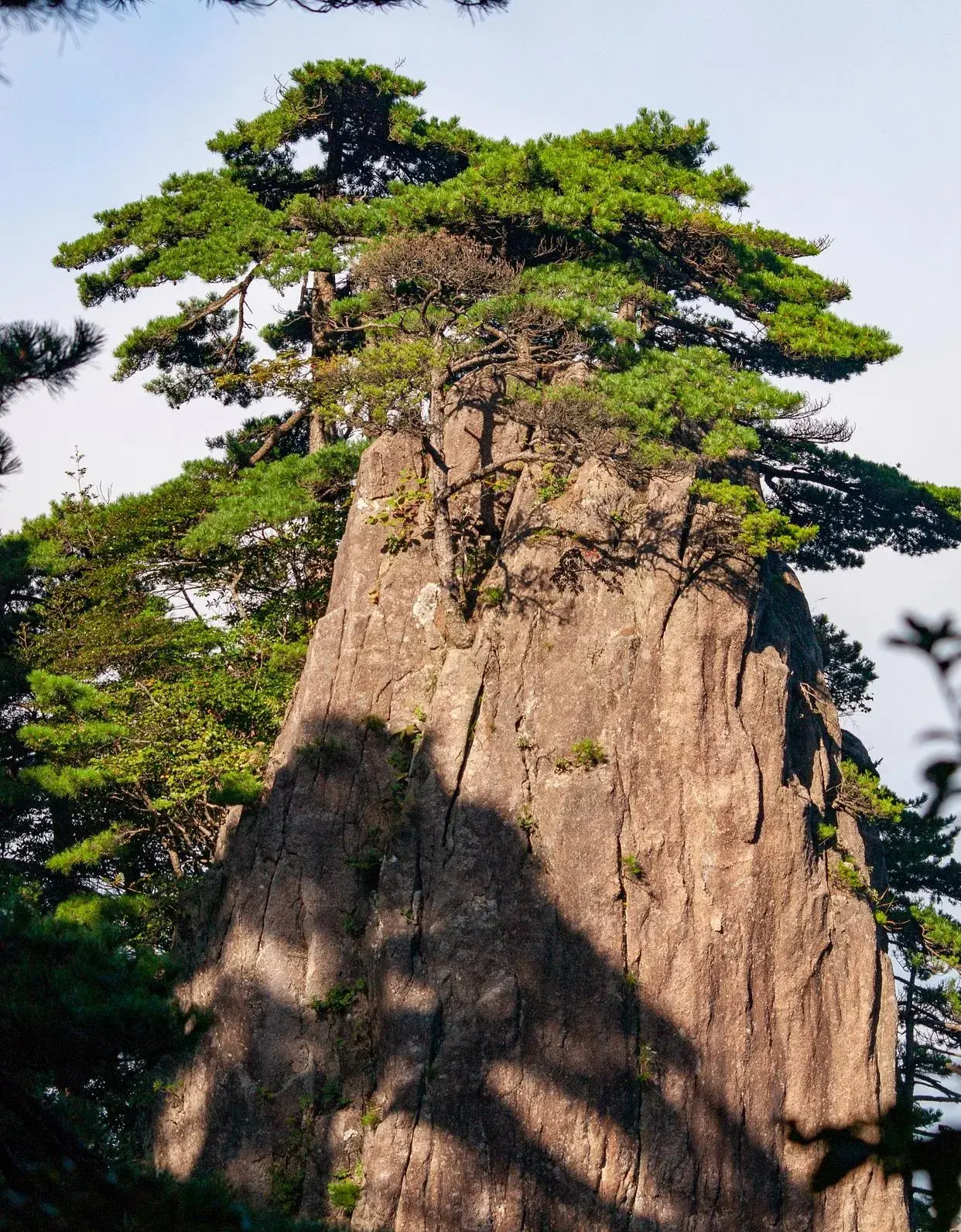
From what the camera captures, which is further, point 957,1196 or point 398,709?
point 398,709

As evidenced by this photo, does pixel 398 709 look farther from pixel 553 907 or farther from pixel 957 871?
pixel 957 871

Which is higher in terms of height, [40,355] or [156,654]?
[156,654]

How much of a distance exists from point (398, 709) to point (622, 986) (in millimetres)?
4976

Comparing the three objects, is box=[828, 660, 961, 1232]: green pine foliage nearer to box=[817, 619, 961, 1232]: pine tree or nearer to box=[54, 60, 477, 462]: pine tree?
box=[817, 619, 961, 1232]: pine tree

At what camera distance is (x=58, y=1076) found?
366 inches

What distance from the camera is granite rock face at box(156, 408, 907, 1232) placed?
17.2 metres

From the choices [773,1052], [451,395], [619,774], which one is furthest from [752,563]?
[773,1052]

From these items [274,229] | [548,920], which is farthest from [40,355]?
[274,229]

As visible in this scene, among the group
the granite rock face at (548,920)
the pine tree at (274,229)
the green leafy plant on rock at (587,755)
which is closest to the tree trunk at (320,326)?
the pine tree at (274,229)

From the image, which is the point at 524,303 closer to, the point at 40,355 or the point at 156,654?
the point at 156,654

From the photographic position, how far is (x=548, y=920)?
18.1 meters

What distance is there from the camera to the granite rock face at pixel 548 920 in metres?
17.2

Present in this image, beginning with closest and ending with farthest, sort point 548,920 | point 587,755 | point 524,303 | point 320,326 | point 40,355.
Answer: point 40,355 < point 548,920 < point 587,755 < point 524,303 < point 320,326

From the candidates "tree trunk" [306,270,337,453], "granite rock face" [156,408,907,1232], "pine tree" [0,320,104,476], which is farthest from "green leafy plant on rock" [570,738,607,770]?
"pine tree" [0,320,104,476]
